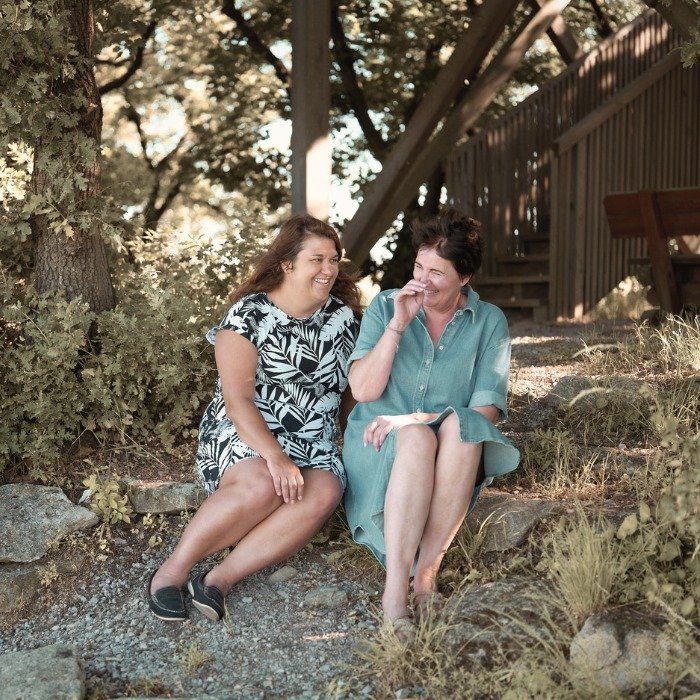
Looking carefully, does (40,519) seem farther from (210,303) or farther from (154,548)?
(210,303)

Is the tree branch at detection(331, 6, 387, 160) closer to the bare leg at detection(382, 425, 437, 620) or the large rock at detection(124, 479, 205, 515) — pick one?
the large rock at detection(124, 479, 205, 515)

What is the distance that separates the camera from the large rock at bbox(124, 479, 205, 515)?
407 cm

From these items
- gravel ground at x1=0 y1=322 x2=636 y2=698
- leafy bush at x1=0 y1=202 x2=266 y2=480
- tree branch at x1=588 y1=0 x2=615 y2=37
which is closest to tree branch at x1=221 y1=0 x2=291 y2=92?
tree branch at x1=588 y1=0 x2=615 y2=37

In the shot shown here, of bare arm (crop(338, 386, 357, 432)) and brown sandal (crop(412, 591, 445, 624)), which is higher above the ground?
bare arm (crop(338, 386, 357, 432))

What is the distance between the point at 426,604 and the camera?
9.89ft

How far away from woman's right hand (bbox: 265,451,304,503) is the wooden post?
9.61 feet

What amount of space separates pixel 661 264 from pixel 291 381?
365cm

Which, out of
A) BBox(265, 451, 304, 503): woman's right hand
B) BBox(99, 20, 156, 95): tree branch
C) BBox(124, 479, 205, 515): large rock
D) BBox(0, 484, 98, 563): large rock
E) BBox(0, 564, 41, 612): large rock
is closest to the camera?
BBox(265, 451, 304, 503): woman's right hand

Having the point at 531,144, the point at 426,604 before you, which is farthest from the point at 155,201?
the point at 426,604

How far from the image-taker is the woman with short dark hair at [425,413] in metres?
3.10

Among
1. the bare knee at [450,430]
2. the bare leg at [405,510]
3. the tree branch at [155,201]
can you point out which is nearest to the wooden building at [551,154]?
the bare knee at [450,430]

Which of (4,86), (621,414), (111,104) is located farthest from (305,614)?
(111,104)

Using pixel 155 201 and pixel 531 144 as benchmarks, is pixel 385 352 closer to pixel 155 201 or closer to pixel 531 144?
pixel 531 144

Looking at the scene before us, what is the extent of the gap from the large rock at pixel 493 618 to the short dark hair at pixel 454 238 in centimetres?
114
